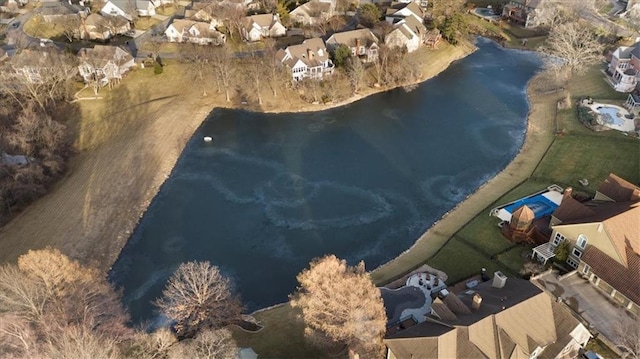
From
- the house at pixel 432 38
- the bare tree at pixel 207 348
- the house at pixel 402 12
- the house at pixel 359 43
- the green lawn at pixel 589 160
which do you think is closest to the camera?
the bare tree at pixel 207 348

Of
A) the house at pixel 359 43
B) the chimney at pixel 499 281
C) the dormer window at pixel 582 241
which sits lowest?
the dormer window at pixel 582 241

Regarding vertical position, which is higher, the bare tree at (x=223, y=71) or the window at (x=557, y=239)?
the bare tree at (x=223, y=71)

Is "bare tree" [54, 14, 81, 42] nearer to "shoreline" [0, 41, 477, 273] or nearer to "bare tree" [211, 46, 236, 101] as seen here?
"shoreline" [0, 41, 477, 273]

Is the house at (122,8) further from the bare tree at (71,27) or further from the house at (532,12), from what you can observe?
the house at (532,12)

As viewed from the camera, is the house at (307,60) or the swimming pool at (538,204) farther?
the house at (307,60)

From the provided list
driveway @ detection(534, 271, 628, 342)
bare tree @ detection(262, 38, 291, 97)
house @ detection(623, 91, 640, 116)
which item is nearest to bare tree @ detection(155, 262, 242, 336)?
driveway @ detection(534, 271, 628, 342)

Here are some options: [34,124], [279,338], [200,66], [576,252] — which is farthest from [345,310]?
[200,66]

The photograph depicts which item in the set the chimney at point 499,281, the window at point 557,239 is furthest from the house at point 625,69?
the chimney at point 499,281
